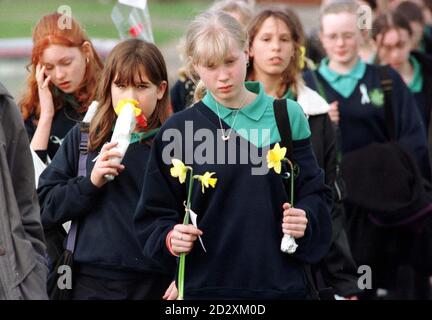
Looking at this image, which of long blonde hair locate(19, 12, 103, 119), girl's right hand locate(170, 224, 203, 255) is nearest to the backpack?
A: long blonde hair locate(19, 12, 103, 119)

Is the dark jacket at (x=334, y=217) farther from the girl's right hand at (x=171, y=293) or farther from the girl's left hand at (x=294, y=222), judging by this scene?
the girl's left hand at (x=294, y=222)

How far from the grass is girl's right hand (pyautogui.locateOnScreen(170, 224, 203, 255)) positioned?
1828cm

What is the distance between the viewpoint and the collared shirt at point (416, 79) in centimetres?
917

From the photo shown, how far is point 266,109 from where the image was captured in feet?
16.9

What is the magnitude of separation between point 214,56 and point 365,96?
3.08 meters

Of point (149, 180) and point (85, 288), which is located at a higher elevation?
point (149, 180)

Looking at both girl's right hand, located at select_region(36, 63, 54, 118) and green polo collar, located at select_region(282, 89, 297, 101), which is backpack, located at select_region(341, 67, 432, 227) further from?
girl's right hand, located at select_region(36, 63, 54, 118)

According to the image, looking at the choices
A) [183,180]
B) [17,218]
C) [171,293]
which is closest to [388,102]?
[171,293]

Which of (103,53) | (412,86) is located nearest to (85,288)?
(412,86)

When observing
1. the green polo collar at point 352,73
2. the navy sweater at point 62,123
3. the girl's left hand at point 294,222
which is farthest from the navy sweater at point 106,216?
the green polo collar at point 352,73

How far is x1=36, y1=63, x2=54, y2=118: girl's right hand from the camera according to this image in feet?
21.3
